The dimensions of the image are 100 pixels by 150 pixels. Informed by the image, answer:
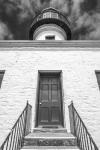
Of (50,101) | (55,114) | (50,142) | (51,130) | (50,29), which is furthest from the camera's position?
(50,29)

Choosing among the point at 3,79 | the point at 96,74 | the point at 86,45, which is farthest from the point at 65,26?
the point at 3,79

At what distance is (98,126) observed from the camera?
16.2ft

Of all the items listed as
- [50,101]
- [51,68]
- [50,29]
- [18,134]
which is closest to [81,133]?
[18,134]

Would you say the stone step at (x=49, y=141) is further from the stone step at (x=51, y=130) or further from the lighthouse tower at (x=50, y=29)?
the lighthouse tower at (x=50, y=29)

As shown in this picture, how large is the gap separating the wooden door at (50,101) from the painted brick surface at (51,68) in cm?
41

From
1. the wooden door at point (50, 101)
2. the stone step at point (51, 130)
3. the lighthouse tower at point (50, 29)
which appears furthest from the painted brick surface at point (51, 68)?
the lighthouse tower at point (50, 29)

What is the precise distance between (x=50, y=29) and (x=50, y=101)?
8.57m

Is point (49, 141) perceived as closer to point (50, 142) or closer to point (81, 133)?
point (50, 142)

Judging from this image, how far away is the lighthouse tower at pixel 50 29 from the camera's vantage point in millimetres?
12500

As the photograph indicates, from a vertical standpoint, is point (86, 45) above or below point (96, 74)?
above

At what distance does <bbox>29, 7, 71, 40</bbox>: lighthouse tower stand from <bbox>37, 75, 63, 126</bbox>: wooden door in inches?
258

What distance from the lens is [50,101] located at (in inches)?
234

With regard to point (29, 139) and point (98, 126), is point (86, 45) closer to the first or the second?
point (98, 126)

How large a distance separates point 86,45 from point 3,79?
14.5 ft
